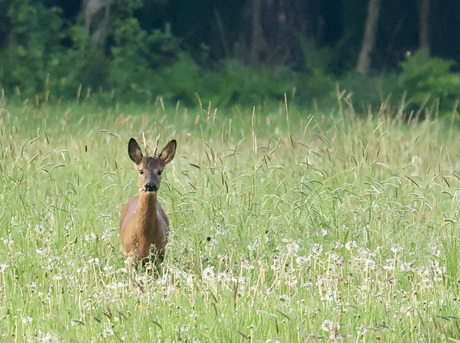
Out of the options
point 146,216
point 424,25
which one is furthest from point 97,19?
point 146,216

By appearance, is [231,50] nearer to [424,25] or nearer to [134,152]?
[424,25]

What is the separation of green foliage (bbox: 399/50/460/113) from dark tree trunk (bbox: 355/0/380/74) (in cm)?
340

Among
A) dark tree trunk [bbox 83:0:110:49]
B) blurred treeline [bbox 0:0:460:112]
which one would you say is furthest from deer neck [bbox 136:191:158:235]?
dark tree trunk [bbox 83:0:110:49]

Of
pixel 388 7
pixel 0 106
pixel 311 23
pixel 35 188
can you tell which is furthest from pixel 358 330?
pixel 388 7

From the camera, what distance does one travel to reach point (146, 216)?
18.6ft

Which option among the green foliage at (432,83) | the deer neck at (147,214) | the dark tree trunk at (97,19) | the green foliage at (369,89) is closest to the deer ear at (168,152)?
the deer neck at (147,214)

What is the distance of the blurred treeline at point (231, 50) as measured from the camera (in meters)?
19.8

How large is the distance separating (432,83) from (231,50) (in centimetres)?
765

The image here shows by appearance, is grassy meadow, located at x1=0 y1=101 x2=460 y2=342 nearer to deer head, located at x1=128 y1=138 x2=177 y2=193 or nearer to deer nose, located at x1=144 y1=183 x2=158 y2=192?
deer head, located at x1=128 y1=138 x2=177 y2=193

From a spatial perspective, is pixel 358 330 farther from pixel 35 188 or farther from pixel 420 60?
pixel 420 60

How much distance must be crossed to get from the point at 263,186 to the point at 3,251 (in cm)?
200

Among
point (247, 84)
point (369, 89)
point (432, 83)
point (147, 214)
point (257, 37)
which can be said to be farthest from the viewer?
point (257, 37)

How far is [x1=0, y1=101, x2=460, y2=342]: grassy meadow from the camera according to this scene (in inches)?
173

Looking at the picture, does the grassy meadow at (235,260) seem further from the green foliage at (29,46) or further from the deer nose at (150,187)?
the green foliage at (29,46)
